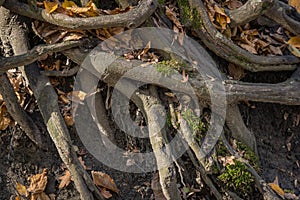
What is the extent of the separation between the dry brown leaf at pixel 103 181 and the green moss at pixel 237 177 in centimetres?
66

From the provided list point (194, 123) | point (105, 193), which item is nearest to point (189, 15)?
point (194, 123)

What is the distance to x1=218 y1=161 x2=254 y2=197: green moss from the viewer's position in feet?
10.2

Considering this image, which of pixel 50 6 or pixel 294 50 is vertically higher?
pixel 50 6

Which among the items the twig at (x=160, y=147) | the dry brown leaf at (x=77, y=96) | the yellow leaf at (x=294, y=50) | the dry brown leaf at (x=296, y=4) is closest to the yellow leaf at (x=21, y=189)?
the dry brown leaf at (x=77, y=96)

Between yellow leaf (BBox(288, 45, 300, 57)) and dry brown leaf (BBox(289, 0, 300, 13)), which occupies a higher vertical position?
dry brown leaf (BBox(289, 0, 300, 13))

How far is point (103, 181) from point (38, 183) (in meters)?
0.42

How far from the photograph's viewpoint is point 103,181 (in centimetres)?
320

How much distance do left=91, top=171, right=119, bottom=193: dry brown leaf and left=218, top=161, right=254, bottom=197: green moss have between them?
25.9 inches

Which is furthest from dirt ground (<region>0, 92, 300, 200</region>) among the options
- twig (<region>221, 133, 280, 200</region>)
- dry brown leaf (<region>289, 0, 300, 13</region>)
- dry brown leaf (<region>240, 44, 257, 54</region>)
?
dry brown leaf (<region>289, 0, 300, 13</region>)

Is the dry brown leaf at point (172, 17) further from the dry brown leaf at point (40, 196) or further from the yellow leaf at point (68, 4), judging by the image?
the dry brown leaf at point (40, 196)

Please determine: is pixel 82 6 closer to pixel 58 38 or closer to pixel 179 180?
pixel 58 38

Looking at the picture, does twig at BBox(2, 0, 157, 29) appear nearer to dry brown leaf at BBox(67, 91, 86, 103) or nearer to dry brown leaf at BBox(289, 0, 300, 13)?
dry brown leaf at BBox(67, 91, 86, 103)

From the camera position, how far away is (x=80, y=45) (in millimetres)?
3150

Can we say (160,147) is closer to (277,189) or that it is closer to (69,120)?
(69,120)
